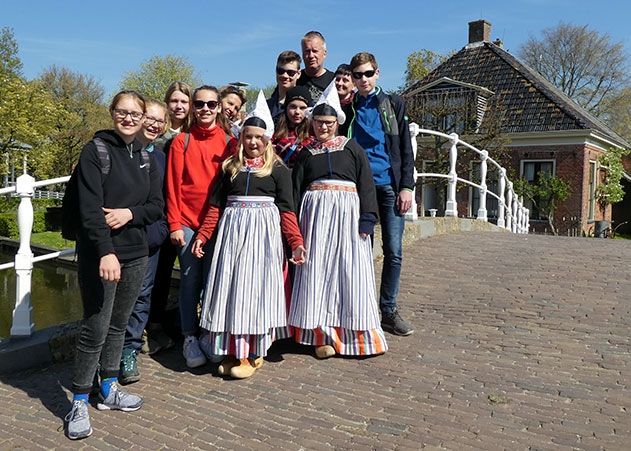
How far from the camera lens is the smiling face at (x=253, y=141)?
3584 mm

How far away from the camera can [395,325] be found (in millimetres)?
4379

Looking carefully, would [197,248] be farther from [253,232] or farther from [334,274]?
[334,274]

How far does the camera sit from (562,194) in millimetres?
20969

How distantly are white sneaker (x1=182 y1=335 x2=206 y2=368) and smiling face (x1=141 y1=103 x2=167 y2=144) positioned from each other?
134 centimetres

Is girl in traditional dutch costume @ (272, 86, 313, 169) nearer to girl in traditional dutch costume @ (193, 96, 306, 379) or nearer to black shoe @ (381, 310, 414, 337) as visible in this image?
girl in traditional dutch costume @ (193, 96, 306, 379)

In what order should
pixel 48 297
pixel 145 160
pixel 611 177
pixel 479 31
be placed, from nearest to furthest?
pixel 145 160, pixel 48 297, pixel 611 177, pixel 479 31

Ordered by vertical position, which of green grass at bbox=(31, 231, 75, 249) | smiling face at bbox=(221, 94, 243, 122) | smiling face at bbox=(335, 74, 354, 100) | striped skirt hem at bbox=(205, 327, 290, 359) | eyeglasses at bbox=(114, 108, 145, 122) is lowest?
green grass at bbox=(31, 231, 75, 249)

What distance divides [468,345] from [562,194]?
737 inches

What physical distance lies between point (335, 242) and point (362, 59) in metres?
1.33

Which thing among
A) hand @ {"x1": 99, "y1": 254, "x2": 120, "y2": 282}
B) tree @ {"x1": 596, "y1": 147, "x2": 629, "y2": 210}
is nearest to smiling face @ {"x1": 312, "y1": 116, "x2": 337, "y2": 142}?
hand @ {"x1": 99, "y1": 254, "x2": 120, "y2": 282}

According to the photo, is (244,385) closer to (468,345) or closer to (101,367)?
(101,367)

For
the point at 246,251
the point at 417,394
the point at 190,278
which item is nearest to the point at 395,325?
the point at 417,394

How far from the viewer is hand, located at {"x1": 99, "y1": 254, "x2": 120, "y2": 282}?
9.30 feet

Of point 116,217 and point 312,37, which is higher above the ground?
point 312,37
